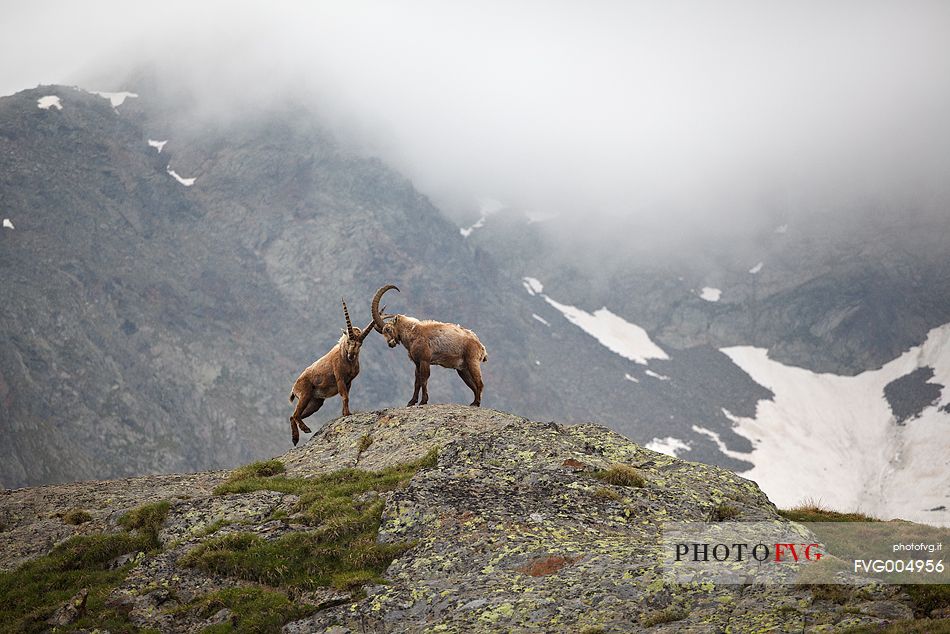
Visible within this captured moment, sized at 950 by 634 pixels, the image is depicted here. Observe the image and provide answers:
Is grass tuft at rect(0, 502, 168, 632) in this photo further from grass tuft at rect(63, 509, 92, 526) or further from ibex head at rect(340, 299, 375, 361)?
ibex head at rect(340, 299, 375, 361)

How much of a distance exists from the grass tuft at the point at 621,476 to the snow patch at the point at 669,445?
6008 inches

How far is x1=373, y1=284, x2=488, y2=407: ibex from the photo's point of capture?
24.6 meters

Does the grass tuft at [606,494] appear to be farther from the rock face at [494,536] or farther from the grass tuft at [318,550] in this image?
the grass tuft at [318,550]

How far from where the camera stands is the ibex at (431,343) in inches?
968

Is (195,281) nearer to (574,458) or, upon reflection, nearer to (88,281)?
(88,281)

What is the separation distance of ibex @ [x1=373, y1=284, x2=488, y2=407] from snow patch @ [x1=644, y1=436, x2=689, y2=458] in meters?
146

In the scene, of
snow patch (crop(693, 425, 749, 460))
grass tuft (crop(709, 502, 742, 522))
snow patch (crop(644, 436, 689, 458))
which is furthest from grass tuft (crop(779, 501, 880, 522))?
snow patch (crop(693, 425, 749, 460))

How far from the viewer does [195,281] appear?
589ft

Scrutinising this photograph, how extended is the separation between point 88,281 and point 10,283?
48.9 ft

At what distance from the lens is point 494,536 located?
563 inches

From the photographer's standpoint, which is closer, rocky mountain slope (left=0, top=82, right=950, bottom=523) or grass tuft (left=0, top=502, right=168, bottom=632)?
grass tuft (left=0, top=502, right=168, bottom=632)

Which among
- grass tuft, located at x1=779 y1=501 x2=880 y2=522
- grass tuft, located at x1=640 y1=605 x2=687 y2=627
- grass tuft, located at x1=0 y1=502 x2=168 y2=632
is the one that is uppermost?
grass tuft, located at x1=779 y1=501 x2=880 y2=522

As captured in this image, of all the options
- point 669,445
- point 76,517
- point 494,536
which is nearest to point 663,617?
point 494,536

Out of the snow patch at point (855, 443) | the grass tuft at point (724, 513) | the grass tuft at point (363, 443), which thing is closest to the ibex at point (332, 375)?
the grass tuft at point (363, 443)
